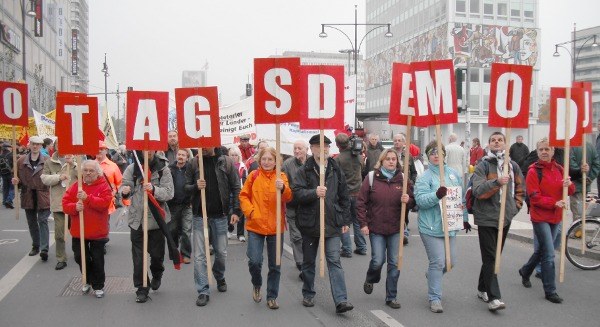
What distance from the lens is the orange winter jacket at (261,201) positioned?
6.52 m

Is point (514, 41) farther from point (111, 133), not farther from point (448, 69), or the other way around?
point (448, 69)

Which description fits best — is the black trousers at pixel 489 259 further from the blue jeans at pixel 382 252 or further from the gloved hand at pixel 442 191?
the blue jeans at pixel 382 252

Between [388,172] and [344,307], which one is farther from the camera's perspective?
[388,172]

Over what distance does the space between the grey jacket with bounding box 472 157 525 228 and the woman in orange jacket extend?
2.00 meters

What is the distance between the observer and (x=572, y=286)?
763 cm

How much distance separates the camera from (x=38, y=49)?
Answer: 175ft

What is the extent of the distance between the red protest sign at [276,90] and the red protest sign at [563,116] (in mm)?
2959

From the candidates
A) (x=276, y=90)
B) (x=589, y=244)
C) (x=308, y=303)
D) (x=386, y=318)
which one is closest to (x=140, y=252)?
(x=308, y=303)

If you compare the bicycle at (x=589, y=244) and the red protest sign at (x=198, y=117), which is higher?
the red protest sign at (x=198, y=117)

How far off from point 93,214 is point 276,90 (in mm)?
→ 2523

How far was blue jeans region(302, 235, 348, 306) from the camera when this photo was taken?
6.34 m

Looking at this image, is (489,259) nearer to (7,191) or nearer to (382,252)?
(382,252)

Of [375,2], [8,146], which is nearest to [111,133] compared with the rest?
[8,146]

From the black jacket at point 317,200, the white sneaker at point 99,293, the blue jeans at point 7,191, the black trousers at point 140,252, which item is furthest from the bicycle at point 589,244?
the blue jeans at point 7,191
